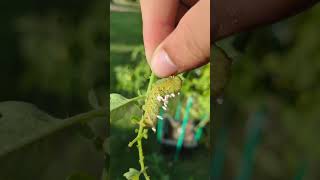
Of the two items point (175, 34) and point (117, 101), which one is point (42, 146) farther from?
point (175, 34)

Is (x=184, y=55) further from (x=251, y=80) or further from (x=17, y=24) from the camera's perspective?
(x=17, y=24)

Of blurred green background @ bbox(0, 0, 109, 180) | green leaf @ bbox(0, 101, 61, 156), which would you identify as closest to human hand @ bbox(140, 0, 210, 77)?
blurred green background @ bbox(0, 0, 109, 180)

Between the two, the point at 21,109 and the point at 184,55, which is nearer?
the point at 184,55

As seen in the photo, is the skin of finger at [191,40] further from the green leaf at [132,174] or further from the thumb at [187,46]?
the green leaf at [132,174]

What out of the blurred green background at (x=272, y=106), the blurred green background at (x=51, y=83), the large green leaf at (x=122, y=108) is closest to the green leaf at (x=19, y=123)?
the blurred green background at (x=51, y=83)

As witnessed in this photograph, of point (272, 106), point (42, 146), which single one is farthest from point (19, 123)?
point (272, 106)

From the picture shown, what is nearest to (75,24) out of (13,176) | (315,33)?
(13,176)
